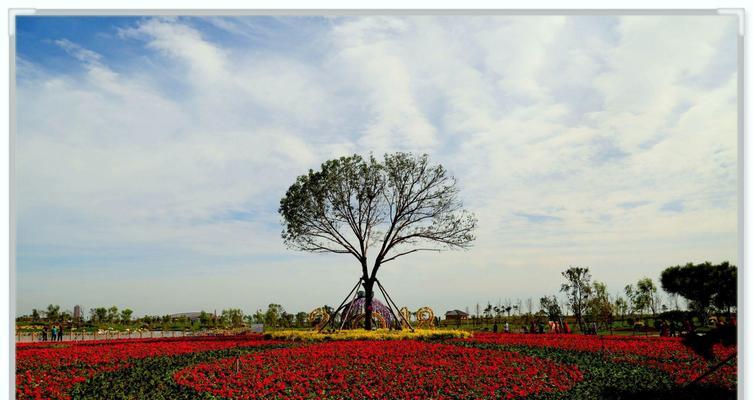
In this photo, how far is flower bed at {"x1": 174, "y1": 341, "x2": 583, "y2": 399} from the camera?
673cm

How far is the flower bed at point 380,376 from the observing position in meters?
6.73

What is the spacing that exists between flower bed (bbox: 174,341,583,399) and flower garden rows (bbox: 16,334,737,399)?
15mm

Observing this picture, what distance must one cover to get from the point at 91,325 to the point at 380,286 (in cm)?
1909

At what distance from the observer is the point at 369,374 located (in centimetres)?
760

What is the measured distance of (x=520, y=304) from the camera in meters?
27.7

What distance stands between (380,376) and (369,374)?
200 millimetres

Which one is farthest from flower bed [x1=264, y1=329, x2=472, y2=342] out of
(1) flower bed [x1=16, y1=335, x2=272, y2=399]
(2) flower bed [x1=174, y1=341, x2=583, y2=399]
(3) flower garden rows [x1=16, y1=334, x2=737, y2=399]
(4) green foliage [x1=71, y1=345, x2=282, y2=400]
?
(4) green foliage [x1=71, y1=345, x2=282, y2=400]

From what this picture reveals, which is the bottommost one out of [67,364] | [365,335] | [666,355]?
[666,355]

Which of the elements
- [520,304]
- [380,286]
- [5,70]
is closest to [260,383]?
[5,70]

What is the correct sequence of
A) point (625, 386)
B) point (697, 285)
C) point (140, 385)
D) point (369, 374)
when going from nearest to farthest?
point (140, 385) < point (625, 386) < point (369, 374) < point (697, 285)

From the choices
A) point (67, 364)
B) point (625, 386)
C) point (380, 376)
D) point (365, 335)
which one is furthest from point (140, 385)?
point (365, 335)

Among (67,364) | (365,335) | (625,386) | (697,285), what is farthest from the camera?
(697,285)

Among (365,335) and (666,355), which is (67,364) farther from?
(666,355)

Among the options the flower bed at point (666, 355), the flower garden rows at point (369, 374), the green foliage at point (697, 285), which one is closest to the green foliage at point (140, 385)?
the flower garden rows at point (369, 374)
